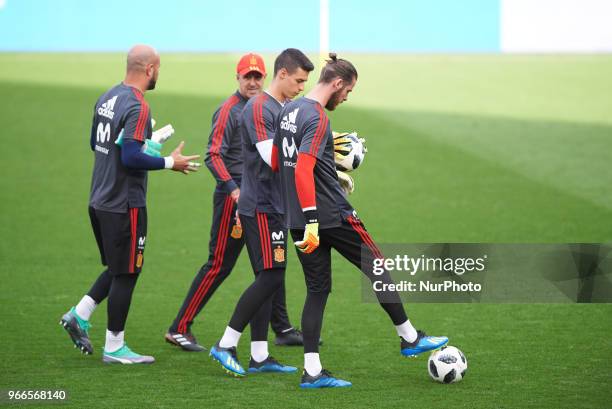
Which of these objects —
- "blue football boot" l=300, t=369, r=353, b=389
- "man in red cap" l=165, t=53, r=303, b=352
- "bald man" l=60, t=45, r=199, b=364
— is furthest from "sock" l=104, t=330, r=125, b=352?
"blue football boot" l=300, t=369, r=353, b=389

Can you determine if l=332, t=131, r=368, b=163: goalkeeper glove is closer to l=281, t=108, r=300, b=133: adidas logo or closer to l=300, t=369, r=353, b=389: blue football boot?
l=281, t=108, r=300, b=133: adidas logo

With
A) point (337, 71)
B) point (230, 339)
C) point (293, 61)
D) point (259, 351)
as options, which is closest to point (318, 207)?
point (337, 71)

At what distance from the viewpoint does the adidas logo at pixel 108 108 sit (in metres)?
7.21

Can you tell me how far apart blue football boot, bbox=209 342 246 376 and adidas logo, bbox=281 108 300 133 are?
5.29 feet

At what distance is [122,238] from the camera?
287 inches

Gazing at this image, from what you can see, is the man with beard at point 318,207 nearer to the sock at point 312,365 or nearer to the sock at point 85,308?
the sock at point 312,365

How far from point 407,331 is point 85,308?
97.3 inches

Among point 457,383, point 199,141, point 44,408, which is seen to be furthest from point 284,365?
point 199,141

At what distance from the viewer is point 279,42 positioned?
25.3 m

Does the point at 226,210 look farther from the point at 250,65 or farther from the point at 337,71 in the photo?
the point at 337,71

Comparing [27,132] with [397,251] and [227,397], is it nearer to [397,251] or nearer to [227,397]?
[397,251]

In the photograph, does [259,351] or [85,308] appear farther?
[85,308]

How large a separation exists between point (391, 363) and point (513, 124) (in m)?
13.5

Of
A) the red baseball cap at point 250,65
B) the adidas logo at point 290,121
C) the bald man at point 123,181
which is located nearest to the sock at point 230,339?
the bald man at point 123,181
